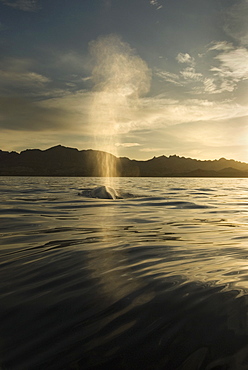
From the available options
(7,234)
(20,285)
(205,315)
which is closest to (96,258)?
(20,285)

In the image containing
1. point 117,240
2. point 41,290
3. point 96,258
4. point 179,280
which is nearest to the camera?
point 41,290

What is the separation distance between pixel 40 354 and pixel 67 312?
0.65m

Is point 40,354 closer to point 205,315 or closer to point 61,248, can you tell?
point 205,315

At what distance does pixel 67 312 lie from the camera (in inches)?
109

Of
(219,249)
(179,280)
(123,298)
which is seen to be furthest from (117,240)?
(123,298)

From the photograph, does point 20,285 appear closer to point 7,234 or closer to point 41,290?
point 41,290

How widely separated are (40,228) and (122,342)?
19.8 ft

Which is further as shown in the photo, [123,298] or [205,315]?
[123,298]

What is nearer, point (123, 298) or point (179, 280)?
point (123, 298)

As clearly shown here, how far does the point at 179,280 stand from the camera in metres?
3.68

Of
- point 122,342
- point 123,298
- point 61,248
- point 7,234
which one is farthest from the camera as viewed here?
point 7,234

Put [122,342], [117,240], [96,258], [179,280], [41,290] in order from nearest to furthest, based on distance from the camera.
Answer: [122,342] < [41,290] < [179,280] < [96,258] < [117,240]

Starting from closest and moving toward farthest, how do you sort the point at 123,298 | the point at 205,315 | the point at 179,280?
the point at 205,315 → the point at 123,298 → the point at 179,280

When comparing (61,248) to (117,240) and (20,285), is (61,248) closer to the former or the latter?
(117,240)
